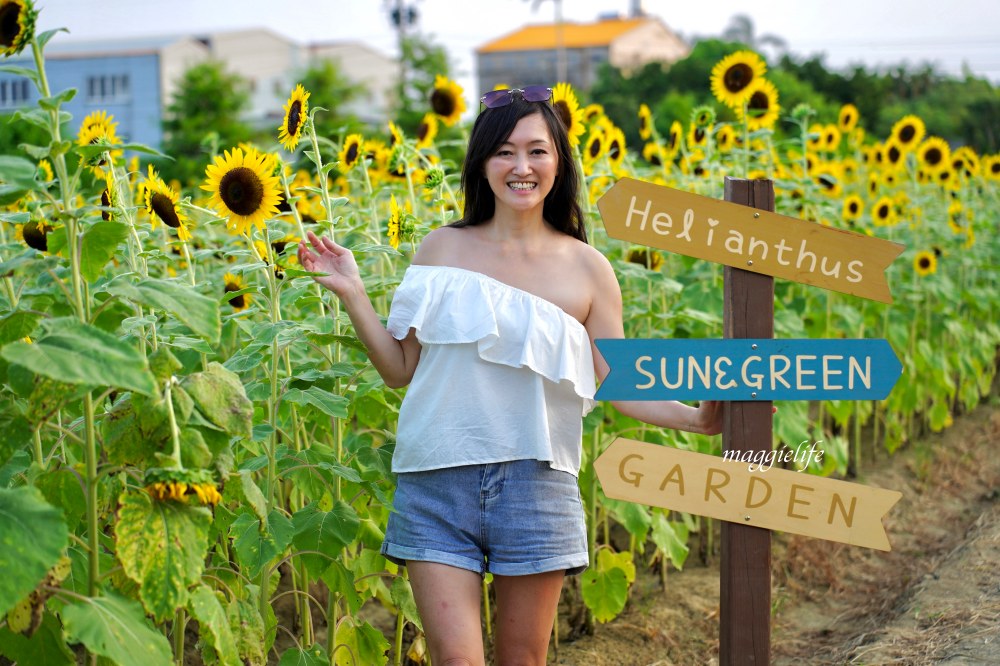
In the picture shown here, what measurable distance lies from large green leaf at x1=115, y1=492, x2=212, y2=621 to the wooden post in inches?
42.0

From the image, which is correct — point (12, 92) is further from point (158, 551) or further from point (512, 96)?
point (158, 551)

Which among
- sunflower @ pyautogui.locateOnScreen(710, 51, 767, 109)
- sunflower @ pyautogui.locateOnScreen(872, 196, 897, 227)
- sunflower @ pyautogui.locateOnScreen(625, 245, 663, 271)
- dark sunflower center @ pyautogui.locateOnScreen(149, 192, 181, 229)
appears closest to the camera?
dark sunflower center @ pyautogui.locateOnScreen(149, 192, 181, 229)

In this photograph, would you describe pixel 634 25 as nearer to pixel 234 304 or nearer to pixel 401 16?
pixel 401 16

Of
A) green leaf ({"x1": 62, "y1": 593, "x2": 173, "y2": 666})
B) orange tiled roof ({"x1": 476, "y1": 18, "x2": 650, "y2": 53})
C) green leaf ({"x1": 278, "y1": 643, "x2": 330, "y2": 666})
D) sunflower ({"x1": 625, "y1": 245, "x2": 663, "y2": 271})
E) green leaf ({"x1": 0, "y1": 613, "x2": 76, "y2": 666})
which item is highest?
orange tiled roof ({"x1": 476, "y1": 18, "x2": 650, "y2": 53})

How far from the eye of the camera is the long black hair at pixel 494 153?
243cm

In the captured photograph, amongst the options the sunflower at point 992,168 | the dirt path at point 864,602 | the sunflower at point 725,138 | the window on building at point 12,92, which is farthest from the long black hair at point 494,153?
the window on building at point 12,92

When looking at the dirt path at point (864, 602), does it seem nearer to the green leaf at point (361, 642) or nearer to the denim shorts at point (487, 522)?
the green leaf at point (361, 642)

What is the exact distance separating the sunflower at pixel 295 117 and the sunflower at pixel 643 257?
145 cm

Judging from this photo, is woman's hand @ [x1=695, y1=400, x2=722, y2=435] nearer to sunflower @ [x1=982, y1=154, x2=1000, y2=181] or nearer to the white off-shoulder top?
the white off-shoulder top

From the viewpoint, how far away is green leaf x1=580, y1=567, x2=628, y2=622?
3.36 m

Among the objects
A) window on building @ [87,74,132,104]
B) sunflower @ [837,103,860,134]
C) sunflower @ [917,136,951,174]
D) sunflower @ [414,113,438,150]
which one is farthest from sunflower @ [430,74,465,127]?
window on building @ [87,74,132,104]

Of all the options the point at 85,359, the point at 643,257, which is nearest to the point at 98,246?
the point at 85,359

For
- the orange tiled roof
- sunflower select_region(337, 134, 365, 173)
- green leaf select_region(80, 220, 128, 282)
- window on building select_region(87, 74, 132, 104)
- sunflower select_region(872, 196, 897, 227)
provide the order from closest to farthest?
green leaf select_region(80, 220, 128, 282) < sunflower select_region(337, 134, 365, 173) < sunflower select_region(872, 196, 897, 227) < window on building select_region(87, 74, 132, 104) < the orange tiled roof

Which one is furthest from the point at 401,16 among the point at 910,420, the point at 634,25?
the point at 910,420
